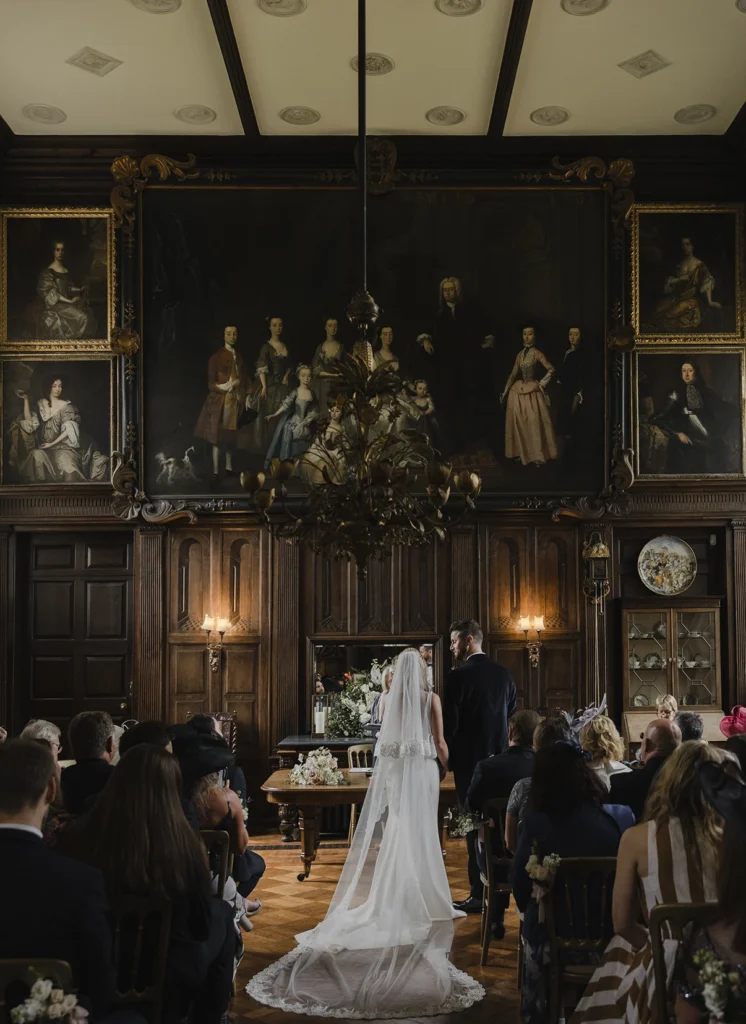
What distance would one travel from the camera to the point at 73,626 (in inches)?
503

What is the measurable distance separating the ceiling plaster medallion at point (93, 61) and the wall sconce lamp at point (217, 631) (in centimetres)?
584

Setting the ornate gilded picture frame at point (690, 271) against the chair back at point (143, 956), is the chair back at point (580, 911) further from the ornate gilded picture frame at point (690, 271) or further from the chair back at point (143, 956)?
the ornate gilded picture frame at point (690, 271)

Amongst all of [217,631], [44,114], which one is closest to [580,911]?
[217,631]

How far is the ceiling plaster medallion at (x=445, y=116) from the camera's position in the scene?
1161 centimetres

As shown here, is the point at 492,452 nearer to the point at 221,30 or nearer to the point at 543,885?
the point at 221,30

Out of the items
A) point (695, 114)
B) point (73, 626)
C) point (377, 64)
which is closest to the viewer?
point (377, 64)

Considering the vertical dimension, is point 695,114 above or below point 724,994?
above

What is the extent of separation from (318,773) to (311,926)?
136 cm

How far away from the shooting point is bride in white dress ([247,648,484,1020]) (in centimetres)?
572

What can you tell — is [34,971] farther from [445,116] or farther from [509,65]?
[445,116]

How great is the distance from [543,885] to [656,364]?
348 inches

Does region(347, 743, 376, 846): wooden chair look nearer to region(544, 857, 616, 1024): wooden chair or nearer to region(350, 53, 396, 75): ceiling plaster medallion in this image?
region(544, 857, 616, 1024): wooden chair

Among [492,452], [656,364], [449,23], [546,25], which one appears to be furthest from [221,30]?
[656,364]

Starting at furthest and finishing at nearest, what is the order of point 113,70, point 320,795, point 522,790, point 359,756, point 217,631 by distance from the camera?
point 217,631, point 113,70, point 359,756, point 320,795, point 522,790
